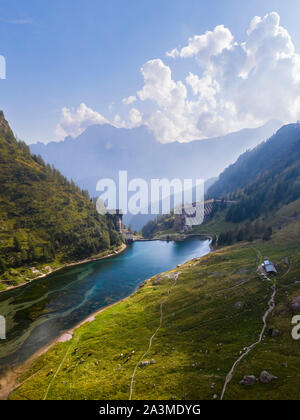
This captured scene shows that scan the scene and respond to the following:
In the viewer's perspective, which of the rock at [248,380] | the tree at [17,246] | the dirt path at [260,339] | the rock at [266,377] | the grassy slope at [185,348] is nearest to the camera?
the rock at [266,377]

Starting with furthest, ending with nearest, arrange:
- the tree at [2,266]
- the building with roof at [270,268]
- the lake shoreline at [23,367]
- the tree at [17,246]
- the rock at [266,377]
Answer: the tree at [17,246], the tree at [2,266], the building with roof at [270,268], the lake shoreline at [23,367], the rock at [266,377]

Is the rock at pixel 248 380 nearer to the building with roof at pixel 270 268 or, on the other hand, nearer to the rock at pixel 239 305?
the rock at pixel 239 305

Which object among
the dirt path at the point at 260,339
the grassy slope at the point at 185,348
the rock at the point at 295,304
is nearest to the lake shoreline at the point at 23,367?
the grassy slope at the point at 185,348

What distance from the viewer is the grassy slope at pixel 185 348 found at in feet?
107

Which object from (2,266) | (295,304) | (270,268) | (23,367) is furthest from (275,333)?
(2,266)

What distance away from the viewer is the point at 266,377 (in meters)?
29.1

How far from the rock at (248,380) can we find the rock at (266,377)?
1088 millimetres

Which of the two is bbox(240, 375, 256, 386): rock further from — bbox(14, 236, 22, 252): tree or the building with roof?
bbox(14, 236, 22, 252): tree

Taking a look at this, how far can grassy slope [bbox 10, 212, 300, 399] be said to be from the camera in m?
32.5

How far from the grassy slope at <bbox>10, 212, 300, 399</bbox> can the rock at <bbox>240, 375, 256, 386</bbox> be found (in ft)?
2.57

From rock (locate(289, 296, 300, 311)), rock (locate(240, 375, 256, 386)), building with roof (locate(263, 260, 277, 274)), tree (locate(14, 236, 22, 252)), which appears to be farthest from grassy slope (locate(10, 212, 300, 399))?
tree (locate(14, 236, 22, 252))

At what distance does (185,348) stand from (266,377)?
778 inches
